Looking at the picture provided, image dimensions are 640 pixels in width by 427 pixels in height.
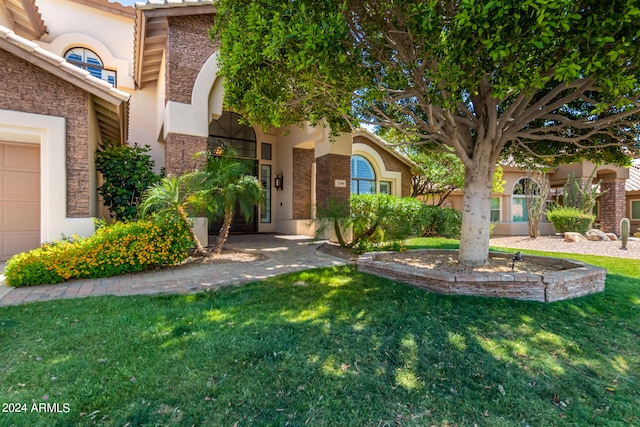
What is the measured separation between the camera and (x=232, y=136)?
13484mm

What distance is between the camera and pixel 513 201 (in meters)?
17.7

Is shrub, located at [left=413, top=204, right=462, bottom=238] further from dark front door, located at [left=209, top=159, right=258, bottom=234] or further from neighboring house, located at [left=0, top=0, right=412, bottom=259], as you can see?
dark front door, located at [left=209, top=159, right=258, bottom=234]

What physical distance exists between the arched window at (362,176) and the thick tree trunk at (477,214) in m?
9.57

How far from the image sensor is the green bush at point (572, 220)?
571 inches

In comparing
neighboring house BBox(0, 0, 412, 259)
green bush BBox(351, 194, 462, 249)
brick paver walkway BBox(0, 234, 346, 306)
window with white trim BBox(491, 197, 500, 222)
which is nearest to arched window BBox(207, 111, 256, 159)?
neighboring house BBox(0, 0, 412, 259)

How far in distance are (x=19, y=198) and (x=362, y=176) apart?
40.8 feet

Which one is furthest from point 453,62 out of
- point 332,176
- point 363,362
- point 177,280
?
point 332,176

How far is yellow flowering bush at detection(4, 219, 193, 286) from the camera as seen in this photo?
5.33m

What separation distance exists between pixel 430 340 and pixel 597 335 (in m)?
2.19

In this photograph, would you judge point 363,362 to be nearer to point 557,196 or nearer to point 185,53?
point 185,53

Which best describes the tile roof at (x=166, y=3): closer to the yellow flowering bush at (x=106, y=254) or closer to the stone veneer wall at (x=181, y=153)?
the stone veneer wall at (x=181, y=153)

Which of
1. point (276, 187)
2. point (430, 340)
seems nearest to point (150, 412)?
point (430, 340)

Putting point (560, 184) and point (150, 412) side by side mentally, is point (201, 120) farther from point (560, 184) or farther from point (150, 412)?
point (560, 184)

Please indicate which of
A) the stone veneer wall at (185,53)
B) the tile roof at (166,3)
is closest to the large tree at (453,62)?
the stone veneer wall at (185,53)
